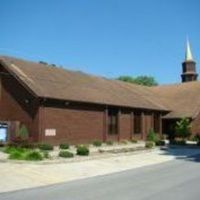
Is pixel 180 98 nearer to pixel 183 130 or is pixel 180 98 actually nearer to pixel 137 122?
pixel 137 122

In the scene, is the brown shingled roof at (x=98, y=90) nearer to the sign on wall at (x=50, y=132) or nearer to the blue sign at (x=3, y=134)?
the sign on wall at (x=50, y=132)

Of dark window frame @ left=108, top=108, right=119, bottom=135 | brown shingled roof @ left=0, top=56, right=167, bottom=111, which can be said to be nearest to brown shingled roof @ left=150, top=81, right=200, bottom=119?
brown shingled roof @ left=0, top=56, right=167, bottom=111

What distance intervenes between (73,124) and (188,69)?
38670 mm

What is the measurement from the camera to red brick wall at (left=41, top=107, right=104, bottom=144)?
3123 centimetres

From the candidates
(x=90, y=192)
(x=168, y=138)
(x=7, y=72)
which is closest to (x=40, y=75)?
(x=7, y=72)

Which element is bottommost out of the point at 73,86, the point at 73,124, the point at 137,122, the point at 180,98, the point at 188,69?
the point at 73,124

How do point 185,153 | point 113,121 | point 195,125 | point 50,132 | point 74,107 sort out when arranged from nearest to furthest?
point 185,153 → point 50,132 → point 74,107 → point 113,121 → point 195,125

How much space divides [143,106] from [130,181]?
26507 mm

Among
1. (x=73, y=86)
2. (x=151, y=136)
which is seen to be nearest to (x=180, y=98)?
(x=151, y=136)

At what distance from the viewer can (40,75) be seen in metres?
34.4

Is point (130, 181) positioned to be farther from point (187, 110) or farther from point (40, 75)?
point (187, 110)

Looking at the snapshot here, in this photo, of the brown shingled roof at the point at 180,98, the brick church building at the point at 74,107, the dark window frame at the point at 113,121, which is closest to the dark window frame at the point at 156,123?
the brick church building at the point at 74,107

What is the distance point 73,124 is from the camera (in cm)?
3344

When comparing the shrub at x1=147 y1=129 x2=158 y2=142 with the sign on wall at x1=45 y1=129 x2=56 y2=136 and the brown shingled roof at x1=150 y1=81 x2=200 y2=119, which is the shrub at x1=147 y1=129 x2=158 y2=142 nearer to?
the brown shingled roof at x1=150 y1=81 x2=200 y2=119
